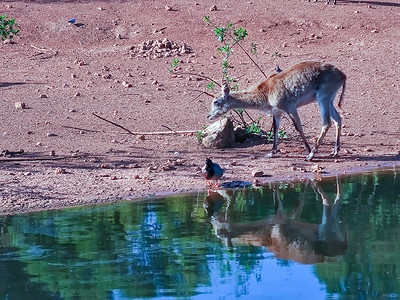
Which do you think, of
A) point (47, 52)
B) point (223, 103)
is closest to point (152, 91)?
point (223, 103)

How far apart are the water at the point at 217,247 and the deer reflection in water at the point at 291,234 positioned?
12 millimetres

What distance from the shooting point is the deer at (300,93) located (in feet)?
40.6

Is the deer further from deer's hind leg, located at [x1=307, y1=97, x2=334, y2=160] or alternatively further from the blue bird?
the blue bird

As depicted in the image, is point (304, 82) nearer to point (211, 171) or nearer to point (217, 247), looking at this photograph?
point (211, 171)

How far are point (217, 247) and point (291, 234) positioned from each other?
1.00 m

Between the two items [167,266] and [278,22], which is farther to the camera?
[278,22]

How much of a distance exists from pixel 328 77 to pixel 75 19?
9869mm

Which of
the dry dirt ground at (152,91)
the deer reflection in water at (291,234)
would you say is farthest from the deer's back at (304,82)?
the deer reflection in water at (291,234)

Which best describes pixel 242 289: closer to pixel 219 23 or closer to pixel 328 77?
pixel 328 77

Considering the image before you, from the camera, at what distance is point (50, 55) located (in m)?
18.4

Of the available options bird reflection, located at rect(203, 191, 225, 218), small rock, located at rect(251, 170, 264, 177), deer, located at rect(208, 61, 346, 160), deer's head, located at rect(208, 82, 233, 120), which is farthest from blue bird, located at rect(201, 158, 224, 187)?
deer's head, located at rect(208, 82, 233, 120)

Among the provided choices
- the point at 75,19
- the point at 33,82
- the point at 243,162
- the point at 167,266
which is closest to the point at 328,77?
the point at 243,162

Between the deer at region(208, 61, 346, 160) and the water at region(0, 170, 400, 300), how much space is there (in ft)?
6.27

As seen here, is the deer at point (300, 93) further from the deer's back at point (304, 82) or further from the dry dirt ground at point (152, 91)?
the dry dirt ground at point (152, 91)
